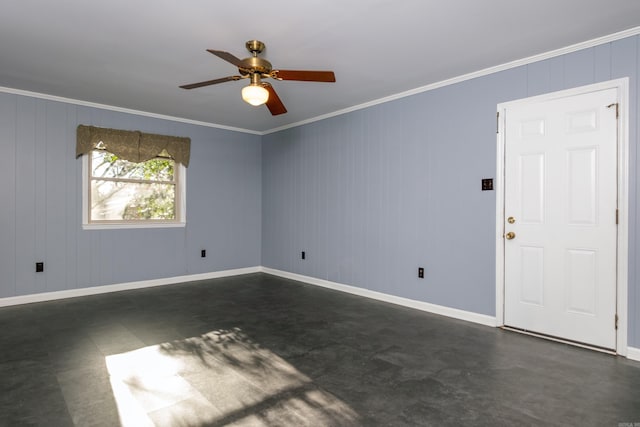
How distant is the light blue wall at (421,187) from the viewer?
3.19 m

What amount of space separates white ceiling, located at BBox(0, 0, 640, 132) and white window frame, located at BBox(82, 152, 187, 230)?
116 centimetres

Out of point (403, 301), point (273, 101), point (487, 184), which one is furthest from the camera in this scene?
point (403, 301)

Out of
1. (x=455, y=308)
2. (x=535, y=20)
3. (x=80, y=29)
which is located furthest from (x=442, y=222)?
(x=80, y=29)

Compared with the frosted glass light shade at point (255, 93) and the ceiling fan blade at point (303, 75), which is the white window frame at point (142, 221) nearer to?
the frosted glass light shade at point (255, 93)

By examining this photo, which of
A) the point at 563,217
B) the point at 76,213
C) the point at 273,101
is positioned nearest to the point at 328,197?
the point at 273,101

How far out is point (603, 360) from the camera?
2.76 m

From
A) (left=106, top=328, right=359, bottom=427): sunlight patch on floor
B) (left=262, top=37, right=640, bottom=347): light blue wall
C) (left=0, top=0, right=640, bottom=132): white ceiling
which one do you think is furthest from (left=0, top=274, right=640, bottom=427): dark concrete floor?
(left=0, top=0, right=640, bottom=132): white ceiling

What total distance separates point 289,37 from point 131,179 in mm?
3512

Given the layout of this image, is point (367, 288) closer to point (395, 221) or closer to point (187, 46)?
point (395, 221)

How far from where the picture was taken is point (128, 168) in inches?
206

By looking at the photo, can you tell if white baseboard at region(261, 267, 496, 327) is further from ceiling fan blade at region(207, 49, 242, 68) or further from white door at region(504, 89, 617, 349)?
ceiling fan blade at region(207, 49, 242, 68)

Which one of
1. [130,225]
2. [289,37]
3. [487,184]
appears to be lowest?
[130,225]

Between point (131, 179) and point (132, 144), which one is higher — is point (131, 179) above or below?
below

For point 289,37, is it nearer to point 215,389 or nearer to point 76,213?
point 215,389
